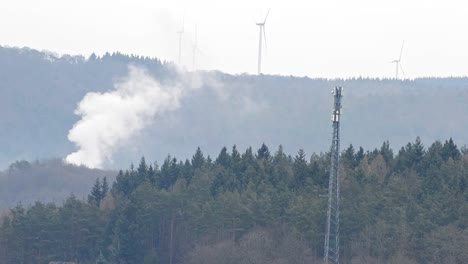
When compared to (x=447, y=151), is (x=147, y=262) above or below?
below

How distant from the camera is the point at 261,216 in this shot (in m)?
101

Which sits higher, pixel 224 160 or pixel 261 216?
pixel 224 160

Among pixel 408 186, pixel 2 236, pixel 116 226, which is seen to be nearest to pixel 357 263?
pixel 408 186

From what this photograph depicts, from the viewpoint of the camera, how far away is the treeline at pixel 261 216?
3676 inches

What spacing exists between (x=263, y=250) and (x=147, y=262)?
9.60 m

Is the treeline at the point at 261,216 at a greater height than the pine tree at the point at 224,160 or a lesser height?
lesser

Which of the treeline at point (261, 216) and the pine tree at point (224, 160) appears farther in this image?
the pine tree at point (224, 160)

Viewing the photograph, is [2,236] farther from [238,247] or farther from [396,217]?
[396,217]

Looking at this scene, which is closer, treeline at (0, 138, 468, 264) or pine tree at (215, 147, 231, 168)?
treeline at (0, 138, 468, 264)

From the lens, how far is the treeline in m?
93.4

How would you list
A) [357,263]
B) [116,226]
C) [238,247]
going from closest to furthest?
1. [357,263]
2. [238,247]
3. [116,226]

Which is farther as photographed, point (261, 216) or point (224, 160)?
point (224, 160)

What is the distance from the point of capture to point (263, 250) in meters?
95.3

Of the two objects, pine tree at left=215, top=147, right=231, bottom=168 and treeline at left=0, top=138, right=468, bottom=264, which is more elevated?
pine tree at left=215, top=147, right=231, bottom=168
